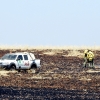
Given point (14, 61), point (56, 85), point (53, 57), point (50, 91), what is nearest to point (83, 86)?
point (56, 85)

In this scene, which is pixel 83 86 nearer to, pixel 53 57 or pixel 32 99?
pixel 32 99

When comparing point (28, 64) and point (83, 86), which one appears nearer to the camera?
point (83, 86)

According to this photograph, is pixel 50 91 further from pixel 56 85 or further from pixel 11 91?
pixel 56 85

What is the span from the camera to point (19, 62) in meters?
45.8

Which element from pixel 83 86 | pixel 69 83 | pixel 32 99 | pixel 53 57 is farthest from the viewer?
pixel 53 57

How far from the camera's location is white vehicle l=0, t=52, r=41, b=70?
4531cm

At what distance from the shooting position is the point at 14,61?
45500 mm

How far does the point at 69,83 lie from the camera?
1344 inches

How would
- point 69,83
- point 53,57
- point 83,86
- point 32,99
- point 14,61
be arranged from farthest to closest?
1. point 53,57
2. point 14,61
3. point 69,83
4. point 83,86
5. point 32,99

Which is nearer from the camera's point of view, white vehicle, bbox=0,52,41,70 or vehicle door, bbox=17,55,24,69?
white vehicle, bbox=0,52,41,70

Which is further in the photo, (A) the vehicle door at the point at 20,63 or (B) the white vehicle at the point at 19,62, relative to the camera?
(A) the vehicle door at the point at 20,63

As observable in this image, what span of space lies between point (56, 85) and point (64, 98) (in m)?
7.91

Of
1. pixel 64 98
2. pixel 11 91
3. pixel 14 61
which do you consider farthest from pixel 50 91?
pixel 14 61

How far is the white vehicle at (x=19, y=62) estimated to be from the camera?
45312 mm
